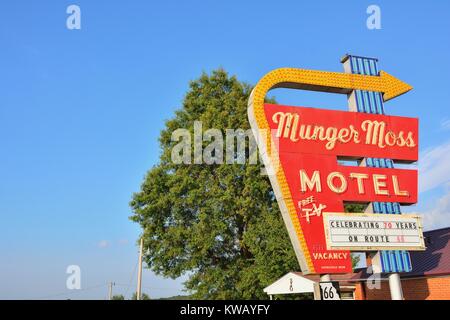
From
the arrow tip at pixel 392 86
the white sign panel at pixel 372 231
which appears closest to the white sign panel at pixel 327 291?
the white sign panel at pixel 372 231

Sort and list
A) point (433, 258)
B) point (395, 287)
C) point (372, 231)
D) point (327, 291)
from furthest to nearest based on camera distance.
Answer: point (433, 258) < point (395, 287) < point (372, 231) < point (327, 291)

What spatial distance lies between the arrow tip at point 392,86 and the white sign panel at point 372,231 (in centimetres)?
609

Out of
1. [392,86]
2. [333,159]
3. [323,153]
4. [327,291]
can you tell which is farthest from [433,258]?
[327,291]

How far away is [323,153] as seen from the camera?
17875 millimetres

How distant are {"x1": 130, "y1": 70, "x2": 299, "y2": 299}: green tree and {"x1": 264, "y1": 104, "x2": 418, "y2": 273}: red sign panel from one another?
9.62m

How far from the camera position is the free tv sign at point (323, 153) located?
1661cm

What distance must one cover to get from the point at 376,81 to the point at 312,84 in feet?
11.8

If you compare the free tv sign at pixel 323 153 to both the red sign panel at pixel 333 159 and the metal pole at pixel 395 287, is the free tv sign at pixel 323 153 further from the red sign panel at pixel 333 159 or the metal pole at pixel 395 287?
the metal pole at pixel 395 287

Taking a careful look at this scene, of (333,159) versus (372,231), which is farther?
(333,159)

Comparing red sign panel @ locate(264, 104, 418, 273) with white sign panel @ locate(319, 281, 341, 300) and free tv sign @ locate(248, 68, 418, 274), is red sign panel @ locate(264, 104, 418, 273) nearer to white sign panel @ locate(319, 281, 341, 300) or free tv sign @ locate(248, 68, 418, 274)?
free tv sign @ locate(248, 68, 418, 274)

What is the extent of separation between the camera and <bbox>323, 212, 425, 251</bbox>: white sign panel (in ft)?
51.3

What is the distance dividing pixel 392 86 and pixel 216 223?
14.0 m

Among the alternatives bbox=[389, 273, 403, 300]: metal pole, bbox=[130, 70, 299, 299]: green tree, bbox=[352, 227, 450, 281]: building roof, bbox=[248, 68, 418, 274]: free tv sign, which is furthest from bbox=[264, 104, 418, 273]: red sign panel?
bbox=[130, 70, 299, 299]: green tree

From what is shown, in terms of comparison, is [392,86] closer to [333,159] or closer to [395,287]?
[333,159]
